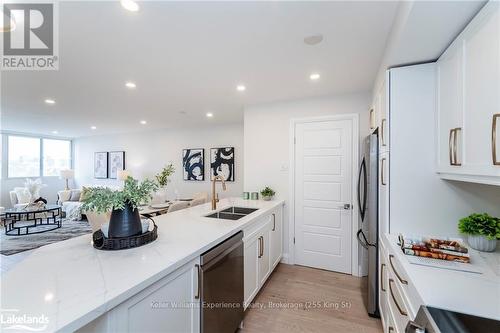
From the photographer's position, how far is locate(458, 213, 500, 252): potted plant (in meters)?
1.41

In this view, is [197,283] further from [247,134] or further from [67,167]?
[67,167]

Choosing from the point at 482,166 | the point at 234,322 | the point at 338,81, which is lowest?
the point at 234,322

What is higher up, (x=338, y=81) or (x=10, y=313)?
(x=338, y=81)

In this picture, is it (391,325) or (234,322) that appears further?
(234,322)

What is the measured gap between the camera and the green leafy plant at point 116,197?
1.29 meters

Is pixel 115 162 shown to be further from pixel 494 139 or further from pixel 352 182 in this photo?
pixel 494 139

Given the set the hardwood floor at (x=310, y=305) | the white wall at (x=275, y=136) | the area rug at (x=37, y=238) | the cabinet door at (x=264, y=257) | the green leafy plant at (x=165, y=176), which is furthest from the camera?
the green leafy plant at (x=165, y=176)

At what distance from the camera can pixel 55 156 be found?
7.79m

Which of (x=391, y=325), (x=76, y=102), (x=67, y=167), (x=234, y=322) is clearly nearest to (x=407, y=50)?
(x=391, y=325)

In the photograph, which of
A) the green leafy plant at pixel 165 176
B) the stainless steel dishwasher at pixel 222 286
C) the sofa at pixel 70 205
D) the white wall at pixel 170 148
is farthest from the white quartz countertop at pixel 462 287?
the sofa at pixel 70 205

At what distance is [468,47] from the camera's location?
126cm

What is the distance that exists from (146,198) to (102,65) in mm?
1813

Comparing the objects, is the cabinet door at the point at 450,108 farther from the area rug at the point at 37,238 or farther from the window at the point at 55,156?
the window at the point at 55,156

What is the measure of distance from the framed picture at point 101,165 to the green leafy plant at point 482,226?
28.0 ft
